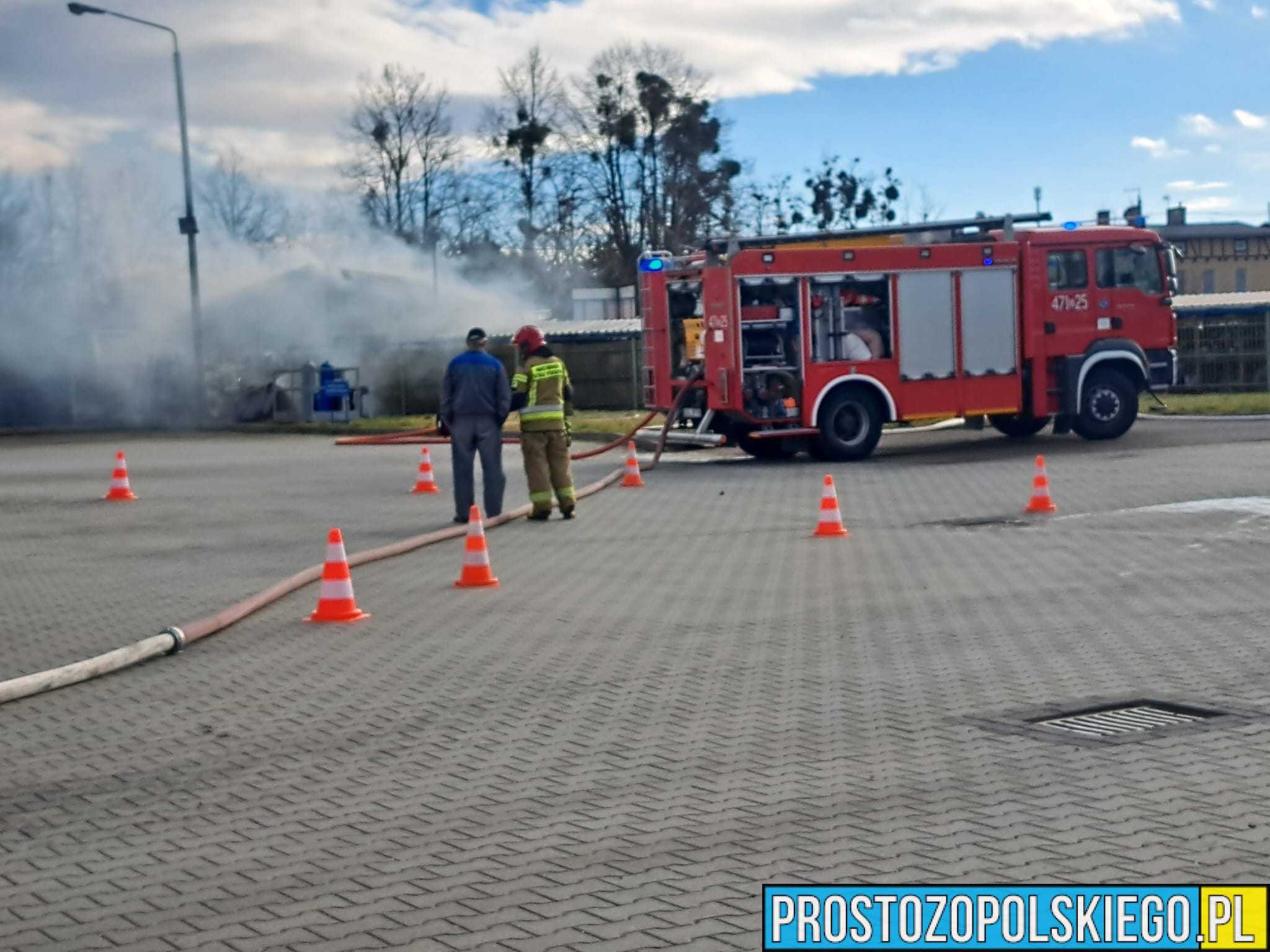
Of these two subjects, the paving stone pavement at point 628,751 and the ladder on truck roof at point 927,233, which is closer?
the paving stone pavement at point 628,751

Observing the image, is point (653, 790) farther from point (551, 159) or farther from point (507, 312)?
point (551, 159)

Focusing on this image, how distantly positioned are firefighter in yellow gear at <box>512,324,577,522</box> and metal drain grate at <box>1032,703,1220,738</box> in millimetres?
9075

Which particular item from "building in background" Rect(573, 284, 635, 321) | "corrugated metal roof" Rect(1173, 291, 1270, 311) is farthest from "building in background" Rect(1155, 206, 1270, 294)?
"building in background" Rect(573, 284, 635, 321)

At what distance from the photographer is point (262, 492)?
2023cm

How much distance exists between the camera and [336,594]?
10227mm

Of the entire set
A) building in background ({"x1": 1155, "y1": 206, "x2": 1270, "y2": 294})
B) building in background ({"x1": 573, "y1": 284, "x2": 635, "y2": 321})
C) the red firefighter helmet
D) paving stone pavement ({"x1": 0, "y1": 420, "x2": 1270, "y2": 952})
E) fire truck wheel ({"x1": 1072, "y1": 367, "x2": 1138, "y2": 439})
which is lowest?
paving stone pavement ({"x1": 0, "y1": 420, "x2": 1270, "y2": 952})

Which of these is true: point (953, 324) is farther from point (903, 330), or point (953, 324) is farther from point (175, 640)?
point (175, 640)

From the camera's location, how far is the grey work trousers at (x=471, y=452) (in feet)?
51.4

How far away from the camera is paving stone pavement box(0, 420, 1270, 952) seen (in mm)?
4832

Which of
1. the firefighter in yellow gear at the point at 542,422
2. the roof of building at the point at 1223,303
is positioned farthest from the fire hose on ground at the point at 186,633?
the roof of building at the point at 1223,303

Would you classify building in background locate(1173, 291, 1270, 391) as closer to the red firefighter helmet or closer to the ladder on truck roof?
the ladder on truck roof

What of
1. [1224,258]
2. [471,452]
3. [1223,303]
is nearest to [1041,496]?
[471,452]

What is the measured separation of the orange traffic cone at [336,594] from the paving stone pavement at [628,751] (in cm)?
20

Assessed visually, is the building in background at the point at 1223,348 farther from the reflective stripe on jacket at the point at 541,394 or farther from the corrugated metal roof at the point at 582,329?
the reflective stripe on jacket at the point at 541,394
